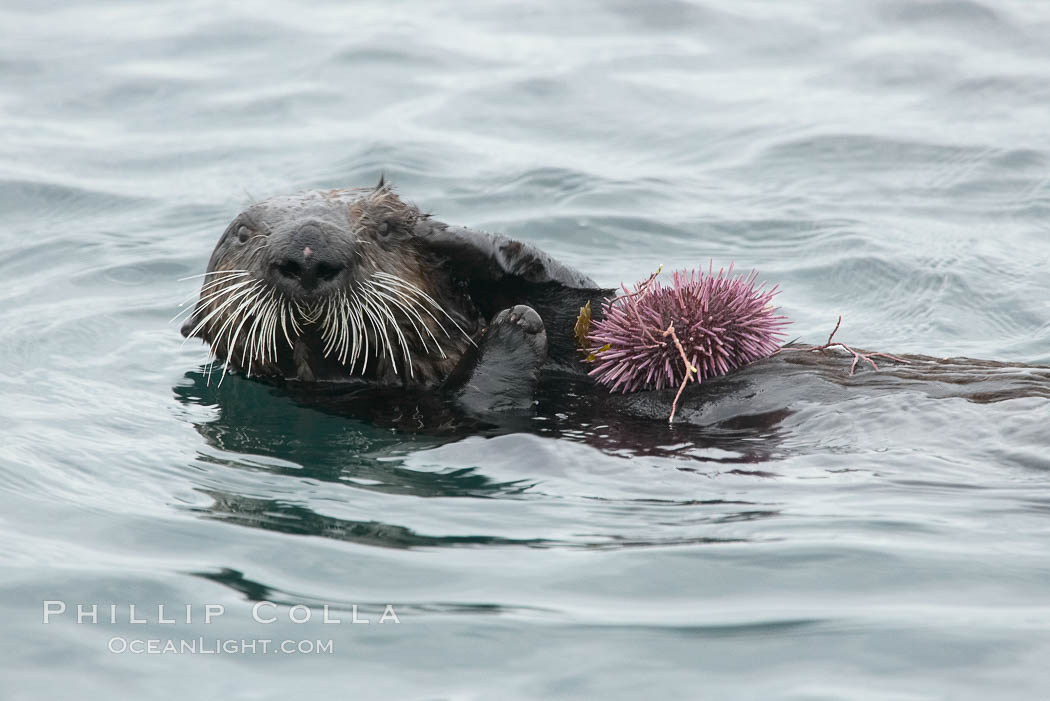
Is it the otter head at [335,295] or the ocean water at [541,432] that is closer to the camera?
the ocean water at [541,432]

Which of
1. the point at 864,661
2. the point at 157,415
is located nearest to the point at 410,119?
the point at 157,415

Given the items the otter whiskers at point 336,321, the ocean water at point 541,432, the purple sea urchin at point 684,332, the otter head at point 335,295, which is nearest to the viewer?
the ocean water at point 541,432

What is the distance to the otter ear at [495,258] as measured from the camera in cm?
549

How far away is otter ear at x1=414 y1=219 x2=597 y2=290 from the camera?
18.0ft

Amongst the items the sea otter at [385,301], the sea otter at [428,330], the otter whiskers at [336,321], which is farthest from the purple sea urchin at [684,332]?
the otter whiskers at [336,321]

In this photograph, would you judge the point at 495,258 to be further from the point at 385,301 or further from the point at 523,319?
the point at 385,301

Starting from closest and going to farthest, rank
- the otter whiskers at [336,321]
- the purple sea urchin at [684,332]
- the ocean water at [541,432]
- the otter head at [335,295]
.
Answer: the ocean water at [541,432], the purple sea urchin at [684,332], the otter head at [335,295], the otter whiskers at [336,321]

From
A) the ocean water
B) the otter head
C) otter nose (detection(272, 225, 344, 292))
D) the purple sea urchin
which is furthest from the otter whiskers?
the purple sea urchin

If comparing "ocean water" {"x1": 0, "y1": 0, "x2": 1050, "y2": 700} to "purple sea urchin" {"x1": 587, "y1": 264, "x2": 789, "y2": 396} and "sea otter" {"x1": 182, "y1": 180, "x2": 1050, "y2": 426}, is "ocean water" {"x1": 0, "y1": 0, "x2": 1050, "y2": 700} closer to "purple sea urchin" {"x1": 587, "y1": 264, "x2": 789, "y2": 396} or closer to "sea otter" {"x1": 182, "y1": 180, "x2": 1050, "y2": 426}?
"sea otter" {"x1": 182, "y1": 180, "x2": 1050, "y2": 426}

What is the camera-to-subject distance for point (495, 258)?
550 cm

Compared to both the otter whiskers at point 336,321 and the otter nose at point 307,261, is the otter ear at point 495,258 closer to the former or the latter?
the otter whiskers at point 336,321

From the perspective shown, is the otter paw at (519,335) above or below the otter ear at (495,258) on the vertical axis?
below

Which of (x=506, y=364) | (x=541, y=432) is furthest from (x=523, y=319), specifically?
(x=541, y=432)

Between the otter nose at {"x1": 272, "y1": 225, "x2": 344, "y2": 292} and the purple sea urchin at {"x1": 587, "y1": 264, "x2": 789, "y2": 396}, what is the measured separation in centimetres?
110
